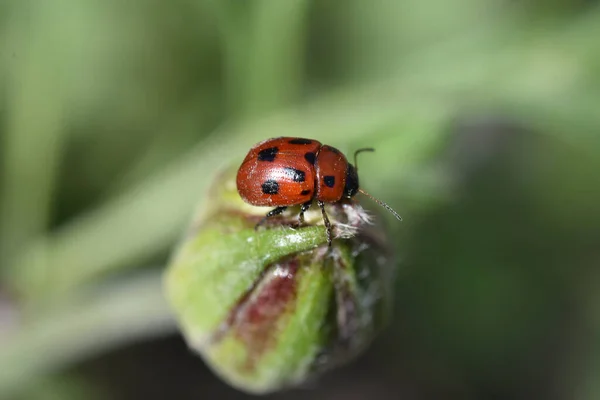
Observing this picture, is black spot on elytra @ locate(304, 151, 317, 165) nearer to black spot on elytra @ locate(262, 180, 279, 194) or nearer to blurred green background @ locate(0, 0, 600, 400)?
black spot on elytra @ locate(262, 180, 279, 194)

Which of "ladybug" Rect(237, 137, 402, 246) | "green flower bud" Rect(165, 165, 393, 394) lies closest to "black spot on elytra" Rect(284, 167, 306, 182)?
"ladybug" Rect(237, 137, 402, 246)

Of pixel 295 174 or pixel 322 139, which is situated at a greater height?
pixel 295 174

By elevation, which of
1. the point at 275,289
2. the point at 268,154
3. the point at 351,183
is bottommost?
the point at 275,289

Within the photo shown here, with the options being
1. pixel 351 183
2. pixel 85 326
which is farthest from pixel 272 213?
pixel 85 326

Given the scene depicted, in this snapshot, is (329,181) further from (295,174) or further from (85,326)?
(85,326)

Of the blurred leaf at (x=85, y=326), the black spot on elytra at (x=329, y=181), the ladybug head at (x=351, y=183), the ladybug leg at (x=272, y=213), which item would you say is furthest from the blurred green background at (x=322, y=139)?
the ladybug leg at (x=272, y=213)

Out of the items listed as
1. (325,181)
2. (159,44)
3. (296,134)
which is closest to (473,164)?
(296,134)

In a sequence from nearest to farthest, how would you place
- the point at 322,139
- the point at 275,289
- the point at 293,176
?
the point at 275,289, the point at 293,176, the point at 322,139
